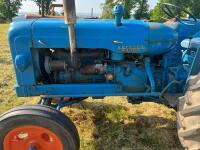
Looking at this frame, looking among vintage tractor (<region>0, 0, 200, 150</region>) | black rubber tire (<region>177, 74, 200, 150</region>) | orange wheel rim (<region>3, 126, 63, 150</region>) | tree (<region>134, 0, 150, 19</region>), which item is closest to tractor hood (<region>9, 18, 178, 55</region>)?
vintage tractor (<region>0, 0, 200, 150</region>)

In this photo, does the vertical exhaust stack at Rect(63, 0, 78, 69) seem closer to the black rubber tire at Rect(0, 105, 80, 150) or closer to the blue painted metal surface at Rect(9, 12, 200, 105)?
the blue painted metal surface at Rect(9, 12, 200, 105)

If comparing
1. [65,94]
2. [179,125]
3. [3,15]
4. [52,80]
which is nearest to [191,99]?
[179,125]

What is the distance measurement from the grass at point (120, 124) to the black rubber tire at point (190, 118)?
3.21ft

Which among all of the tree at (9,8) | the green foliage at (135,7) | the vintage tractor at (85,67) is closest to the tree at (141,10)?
the green foliage at (135,7)

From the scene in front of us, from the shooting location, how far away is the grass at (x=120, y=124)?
375cm

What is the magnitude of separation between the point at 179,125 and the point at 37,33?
1665mm

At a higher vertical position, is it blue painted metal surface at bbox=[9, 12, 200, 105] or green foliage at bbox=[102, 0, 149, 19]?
blue painted metal surface at bbox=[9, 12, 200, 105]

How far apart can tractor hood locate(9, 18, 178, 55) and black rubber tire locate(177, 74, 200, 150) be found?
2.16ft

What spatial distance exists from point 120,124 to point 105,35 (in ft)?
4.83

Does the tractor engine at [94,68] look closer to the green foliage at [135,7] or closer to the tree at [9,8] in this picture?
the green foliage at [135,7]

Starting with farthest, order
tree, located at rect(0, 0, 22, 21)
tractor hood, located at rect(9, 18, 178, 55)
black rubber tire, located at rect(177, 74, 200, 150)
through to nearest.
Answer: tree, located at rect(0, 0, 22, 21)
tractor hood, located at rect(9, 18, 178, 55)
black rubber tire, located at rect(177, 74, 200, 150)

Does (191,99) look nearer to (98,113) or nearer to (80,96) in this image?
(80,96)

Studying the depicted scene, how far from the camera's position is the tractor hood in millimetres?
3213

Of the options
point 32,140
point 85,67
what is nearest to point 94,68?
point 85,67
